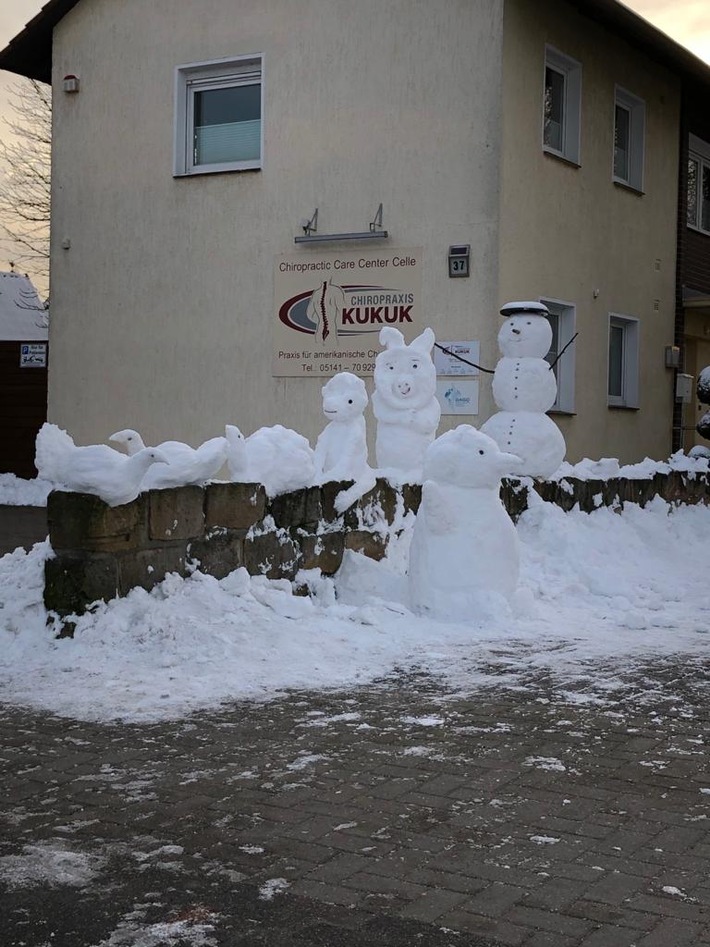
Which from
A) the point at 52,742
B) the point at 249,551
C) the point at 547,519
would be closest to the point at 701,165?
the point at 547,519

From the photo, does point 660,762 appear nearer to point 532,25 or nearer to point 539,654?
point 539,654

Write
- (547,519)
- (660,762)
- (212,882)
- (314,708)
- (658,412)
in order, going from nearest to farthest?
(212,882) → (660,762) → (314,708) → (547,519) → (658,412)

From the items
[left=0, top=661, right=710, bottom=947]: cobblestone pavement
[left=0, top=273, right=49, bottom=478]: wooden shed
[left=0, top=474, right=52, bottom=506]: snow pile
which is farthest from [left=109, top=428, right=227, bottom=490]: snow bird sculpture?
[left=0, top=273, right=49, bottom=478]: wooden shed

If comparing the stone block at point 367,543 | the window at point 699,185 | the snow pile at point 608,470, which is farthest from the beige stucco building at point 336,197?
the stone block at point 367,543

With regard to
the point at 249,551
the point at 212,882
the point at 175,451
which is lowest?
the point at 212,882

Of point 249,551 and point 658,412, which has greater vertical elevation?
point 658,412

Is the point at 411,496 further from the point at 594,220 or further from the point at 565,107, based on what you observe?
the point at 565,107

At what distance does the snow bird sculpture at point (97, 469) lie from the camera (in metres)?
6.79

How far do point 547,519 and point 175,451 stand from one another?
4.18m

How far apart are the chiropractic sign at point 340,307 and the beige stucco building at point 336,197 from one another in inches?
1.2

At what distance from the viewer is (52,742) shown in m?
5.20

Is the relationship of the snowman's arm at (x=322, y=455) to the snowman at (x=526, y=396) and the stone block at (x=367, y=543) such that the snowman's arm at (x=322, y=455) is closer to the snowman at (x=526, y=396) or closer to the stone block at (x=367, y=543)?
the stone block at (x=367, y=543)

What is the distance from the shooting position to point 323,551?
8555mm

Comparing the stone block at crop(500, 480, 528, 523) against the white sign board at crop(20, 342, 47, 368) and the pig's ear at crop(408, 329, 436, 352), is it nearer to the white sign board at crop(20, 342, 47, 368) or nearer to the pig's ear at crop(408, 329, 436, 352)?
the pig's ear at crop(408, 329, 436, 352)
